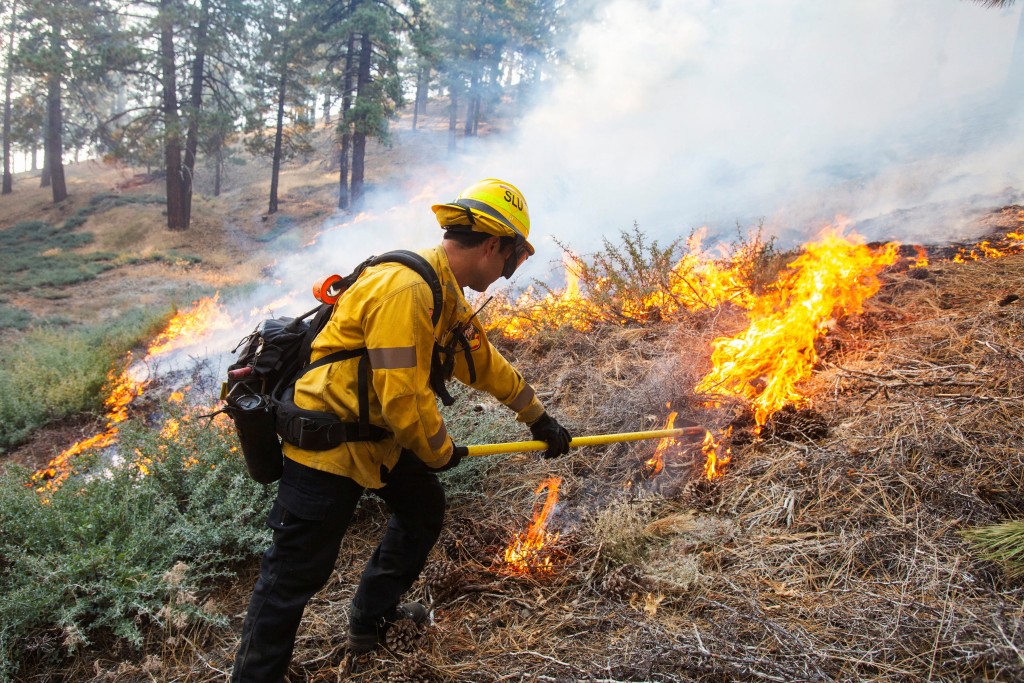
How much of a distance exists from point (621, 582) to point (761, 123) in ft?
46.1

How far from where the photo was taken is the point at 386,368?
2.03 m

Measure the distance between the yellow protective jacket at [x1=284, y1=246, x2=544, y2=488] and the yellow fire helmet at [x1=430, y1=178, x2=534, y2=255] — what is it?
0.53 feet

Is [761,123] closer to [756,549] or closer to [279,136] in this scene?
[756,549]

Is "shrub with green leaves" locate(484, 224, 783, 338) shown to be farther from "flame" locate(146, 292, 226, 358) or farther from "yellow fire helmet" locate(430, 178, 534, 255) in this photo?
"flame" locate(146, 292, 226, 358)

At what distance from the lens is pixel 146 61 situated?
18906 mm

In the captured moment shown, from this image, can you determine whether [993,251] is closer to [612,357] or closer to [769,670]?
[612,357]

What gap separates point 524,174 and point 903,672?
15.5 metres

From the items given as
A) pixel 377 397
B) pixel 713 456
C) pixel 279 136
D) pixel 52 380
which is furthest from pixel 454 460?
pixel 279 136

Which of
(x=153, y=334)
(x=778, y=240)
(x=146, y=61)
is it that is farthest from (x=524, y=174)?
(x=146, y=61)

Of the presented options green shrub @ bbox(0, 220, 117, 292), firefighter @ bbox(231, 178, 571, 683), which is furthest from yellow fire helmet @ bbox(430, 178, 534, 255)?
green shrub @ bbox(0, 220, 117, 292)

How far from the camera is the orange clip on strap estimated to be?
7.70 feet

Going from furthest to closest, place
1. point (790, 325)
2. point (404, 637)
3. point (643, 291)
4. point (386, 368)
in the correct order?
point (643, 291)
point (790, 325)
point (404, 637)
point (386, 368)

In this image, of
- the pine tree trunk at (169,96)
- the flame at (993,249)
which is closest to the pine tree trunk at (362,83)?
the pine tree trunk at (169,96)

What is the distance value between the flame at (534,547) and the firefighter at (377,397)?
3.10 ft
